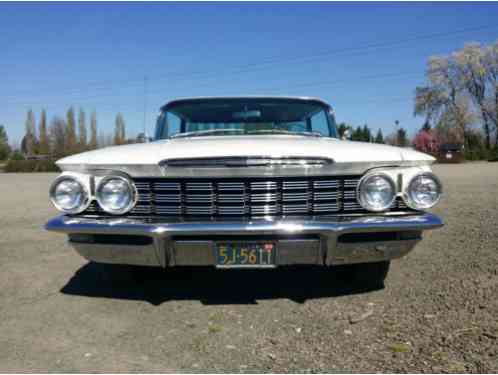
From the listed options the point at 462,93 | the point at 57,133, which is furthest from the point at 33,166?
the point at 462,93

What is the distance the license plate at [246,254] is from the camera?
2.73 m

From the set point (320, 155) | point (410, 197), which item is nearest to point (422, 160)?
point (410, 197)

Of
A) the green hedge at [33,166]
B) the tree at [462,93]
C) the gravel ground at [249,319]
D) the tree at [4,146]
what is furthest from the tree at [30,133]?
the gravel ground at [249,319]

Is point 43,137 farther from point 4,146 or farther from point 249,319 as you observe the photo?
point 249,319

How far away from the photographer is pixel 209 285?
11.7 feet

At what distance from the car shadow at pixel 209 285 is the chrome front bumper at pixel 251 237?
0.57 m

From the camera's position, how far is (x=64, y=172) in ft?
9.77

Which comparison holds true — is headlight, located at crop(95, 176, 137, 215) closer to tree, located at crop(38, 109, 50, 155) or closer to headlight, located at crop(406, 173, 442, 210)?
headlight, located at crop(406, 173, 442, 210)

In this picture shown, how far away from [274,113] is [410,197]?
186cm

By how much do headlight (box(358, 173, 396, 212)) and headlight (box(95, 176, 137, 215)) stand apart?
1.52 metres

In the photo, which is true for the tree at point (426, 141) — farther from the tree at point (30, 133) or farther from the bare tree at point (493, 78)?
the tree at point (30, 133)

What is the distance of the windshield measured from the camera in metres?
4.26

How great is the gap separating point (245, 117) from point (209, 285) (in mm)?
1703

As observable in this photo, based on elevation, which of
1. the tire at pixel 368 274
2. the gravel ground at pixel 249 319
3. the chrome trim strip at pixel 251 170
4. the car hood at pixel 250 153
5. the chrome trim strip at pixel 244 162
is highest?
the car hood at pixel 250 153
